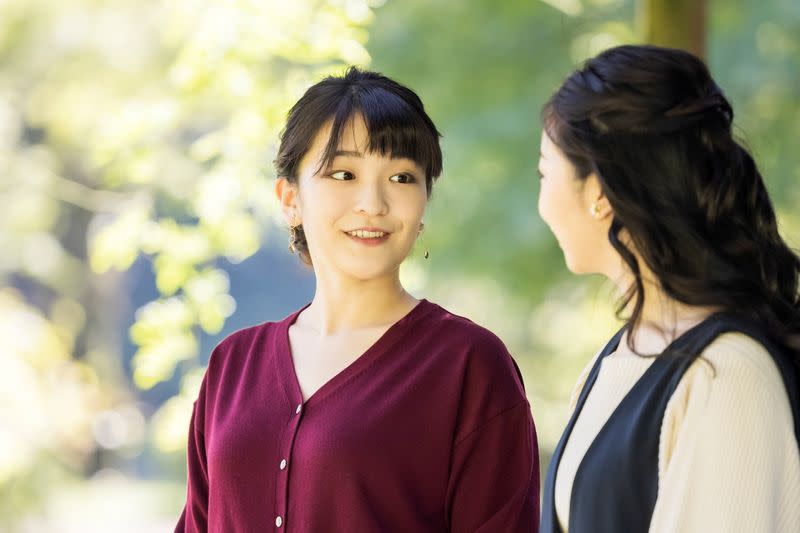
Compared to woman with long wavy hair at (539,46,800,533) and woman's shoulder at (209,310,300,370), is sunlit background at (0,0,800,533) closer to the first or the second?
woman with long wavy hair at (539,46,800,533)

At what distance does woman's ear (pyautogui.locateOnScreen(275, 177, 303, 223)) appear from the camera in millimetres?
2309

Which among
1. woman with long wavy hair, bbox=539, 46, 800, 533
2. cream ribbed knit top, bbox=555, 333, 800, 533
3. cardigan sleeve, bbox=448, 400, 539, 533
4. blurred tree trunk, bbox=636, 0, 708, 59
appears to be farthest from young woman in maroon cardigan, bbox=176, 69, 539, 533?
blurred tree trunk, bbox=636, 0, 708, 59

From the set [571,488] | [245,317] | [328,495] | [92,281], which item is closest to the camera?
[571,488]

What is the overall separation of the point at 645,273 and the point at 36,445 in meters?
5.29

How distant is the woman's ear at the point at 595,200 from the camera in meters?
1.66

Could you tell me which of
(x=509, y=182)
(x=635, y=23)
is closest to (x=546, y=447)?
(x=509, y=182)

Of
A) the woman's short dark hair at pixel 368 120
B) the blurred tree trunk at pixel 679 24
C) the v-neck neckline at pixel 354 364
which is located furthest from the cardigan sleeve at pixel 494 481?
the blurred tree trunk at pixel 679 24

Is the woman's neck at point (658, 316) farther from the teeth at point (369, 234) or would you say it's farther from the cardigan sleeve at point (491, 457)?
the teeth at point (369, 234)

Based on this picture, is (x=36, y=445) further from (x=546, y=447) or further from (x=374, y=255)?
(x=374, y=255)

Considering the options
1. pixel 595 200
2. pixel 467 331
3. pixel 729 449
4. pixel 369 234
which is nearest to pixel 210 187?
pixel 369 234

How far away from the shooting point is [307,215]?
2.23m

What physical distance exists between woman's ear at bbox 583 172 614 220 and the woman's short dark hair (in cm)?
55

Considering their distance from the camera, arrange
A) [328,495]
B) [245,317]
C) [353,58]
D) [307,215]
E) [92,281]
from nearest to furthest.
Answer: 1. [328,495]
2. [307,215]
3. [353,58]
4. [245,317]
5. [92,281]

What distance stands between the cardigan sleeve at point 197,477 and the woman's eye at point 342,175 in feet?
1.82
